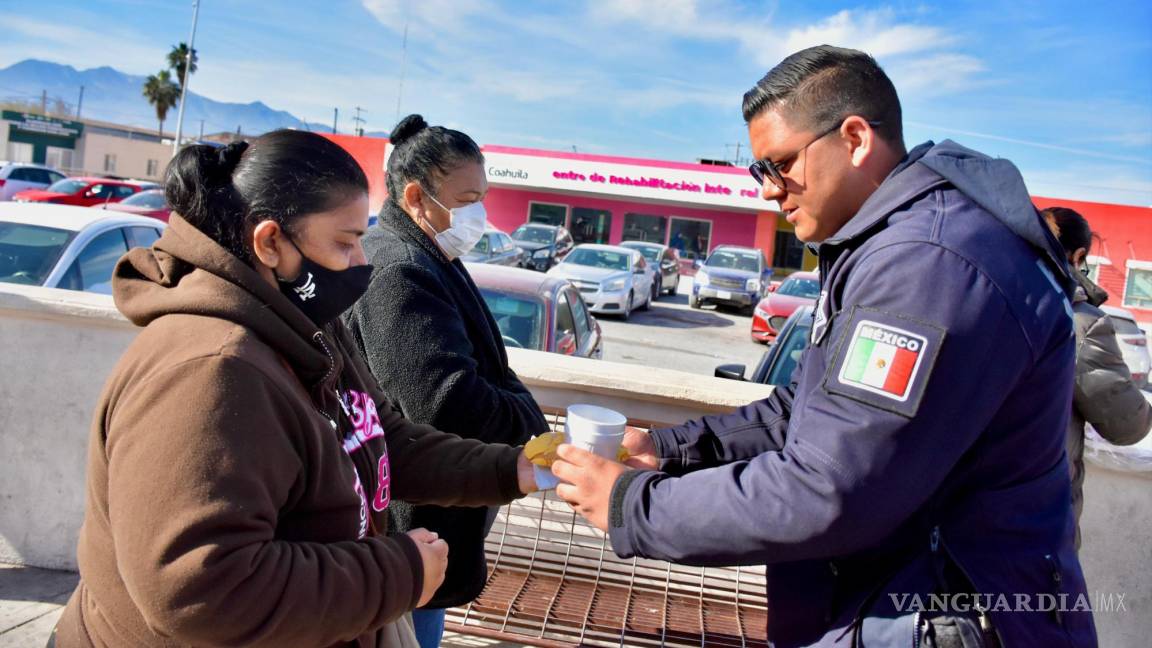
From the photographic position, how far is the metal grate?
3109mm

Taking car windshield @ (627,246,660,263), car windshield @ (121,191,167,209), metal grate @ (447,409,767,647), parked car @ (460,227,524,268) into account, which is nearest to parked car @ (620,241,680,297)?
car windshield @ (627,246,660,263)

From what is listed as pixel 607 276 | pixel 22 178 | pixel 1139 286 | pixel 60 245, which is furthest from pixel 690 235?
pixel 60 245

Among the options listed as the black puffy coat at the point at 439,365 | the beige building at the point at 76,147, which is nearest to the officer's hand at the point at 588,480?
the black puffy coat at the point at 439,365

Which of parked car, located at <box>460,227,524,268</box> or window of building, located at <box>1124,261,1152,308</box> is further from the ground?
window of building, located at <box>1124,261,1152,308</box>

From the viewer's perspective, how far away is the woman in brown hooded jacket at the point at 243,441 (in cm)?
130

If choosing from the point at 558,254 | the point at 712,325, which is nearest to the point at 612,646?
the point at 712,325

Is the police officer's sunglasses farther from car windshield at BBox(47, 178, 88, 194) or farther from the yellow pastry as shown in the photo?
car windshield at BBox(47, 178, 88, 194)

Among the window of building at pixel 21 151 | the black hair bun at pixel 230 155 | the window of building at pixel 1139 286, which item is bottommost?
the black hair bun at pixel 230 155

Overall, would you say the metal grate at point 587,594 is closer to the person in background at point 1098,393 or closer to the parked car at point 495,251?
the person in background at point 1098,393

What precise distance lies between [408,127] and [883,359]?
6.25ft

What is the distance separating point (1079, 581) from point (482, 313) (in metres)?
1.73

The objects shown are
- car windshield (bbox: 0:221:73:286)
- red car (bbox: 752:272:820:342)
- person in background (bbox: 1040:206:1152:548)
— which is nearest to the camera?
person in background (bbox: 1040:206:1152:548)

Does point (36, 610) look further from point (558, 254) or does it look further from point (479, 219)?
point (558, 254)

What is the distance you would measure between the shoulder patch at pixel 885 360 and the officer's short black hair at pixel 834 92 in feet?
1.74
